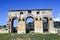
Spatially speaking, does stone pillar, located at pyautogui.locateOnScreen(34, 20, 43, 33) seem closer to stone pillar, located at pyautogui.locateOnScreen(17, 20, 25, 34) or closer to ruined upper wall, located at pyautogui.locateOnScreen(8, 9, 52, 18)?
ruined upper wall, located at pyautogui.locateOnScreen(8, 9, 52, 18)

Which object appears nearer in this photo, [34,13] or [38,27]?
[38,27]

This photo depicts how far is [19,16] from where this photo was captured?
3406cm

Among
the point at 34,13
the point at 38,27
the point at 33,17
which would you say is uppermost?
the point at 34,13

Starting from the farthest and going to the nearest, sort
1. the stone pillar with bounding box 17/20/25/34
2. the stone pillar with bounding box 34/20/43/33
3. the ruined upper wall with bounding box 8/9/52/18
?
the ruined upper wall with bounding box 8/9/52/18 < the stone pillar with bounding box 17/20/25/34 < the stone pillar with bounding box 34/20/43/33

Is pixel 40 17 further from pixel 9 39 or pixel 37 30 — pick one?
pixel 9 39

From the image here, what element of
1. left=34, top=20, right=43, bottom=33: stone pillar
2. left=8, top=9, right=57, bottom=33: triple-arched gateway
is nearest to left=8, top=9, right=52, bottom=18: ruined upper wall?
left=8, top=9, right=57, bottom=33: triple-arched gateway

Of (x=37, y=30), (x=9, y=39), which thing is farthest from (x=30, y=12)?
(x=9, y=39)

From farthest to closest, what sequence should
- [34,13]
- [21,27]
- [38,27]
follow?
[34,13] → [21,27] → [38,27]

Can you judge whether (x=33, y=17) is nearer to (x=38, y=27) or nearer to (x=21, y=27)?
(x=38, y=27)

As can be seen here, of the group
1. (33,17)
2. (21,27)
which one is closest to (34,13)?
(33,17)

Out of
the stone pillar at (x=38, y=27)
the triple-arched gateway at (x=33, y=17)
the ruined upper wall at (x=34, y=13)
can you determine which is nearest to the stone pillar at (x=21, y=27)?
the triple-arched gateway at (x=33, y=17)

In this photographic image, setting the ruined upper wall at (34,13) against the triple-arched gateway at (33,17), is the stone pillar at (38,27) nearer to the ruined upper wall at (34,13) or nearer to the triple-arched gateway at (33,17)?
the triple-arched gateway at (33,17)

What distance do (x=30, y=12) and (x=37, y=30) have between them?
12.8 feet

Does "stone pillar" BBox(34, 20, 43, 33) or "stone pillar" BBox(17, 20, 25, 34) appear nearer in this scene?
"stone pillar" BBox(34, 20, 43, 33)
